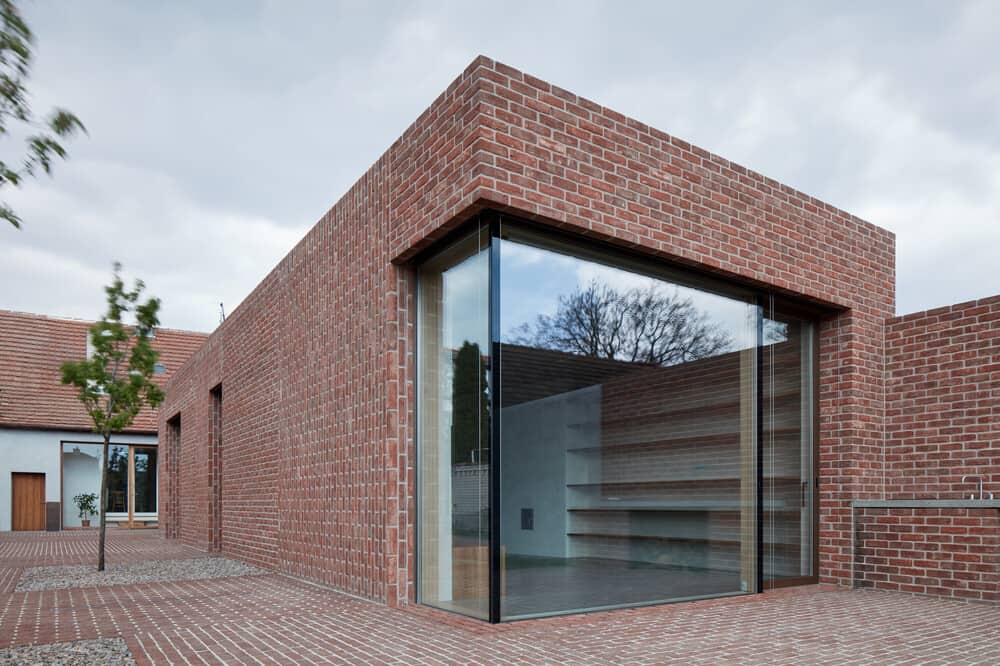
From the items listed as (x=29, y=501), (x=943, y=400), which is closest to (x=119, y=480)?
(x=29, y=501)

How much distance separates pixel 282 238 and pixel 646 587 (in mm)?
43779

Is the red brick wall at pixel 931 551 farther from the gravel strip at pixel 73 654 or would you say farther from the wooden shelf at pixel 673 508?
the gravel strip at pixel 73 654

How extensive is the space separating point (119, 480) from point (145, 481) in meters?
0.83

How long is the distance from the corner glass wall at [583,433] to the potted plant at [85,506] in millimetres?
22368

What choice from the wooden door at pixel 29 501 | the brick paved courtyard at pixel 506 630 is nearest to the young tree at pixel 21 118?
the brick paved courtyard at pixel 506 630

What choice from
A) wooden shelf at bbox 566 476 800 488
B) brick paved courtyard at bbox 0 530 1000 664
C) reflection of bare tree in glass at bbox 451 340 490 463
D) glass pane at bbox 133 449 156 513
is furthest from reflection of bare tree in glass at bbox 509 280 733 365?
glass pane at bbox 133 449 156 513

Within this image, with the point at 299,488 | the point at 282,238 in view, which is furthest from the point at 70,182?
the point at 282,238

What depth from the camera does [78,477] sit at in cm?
2481

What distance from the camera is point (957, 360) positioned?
8.22 m

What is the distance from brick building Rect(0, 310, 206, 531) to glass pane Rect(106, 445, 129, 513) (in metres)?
0.03

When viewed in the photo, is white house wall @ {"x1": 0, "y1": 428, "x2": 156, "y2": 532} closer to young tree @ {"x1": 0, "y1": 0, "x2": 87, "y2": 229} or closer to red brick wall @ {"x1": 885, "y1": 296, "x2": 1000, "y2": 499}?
young tree @ {"x1": 0, "y1": 0, "x2": 87, "y2": 229}

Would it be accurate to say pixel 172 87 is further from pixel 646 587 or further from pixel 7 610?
pixel 646 587

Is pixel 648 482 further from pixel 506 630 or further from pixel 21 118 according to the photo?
pixel 21 118

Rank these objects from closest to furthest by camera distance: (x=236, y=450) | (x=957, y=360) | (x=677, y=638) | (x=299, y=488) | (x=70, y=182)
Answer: (x=70, y=182)
(x=677, y=638)
(x=957, y=360)
(x=299, y=488)
(x=236, y=450)
